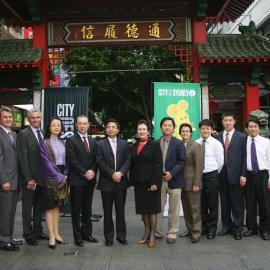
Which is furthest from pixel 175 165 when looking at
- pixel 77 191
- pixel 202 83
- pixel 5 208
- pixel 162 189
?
pixel 202 83

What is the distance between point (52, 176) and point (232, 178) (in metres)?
2.74

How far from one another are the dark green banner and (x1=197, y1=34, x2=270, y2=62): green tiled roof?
9.12ft

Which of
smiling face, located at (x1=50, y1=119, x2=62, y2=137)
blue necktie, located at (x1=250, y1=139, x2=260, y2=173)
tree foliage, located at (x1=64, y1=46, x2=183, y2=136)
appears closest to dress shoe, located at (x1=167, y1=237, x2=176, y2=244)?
blue necktie, located at (x1=250, y1=139, x2=260, y2=173)

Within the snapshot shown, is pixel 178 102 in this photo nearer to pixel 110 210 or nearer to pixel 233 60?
pixel 233 60

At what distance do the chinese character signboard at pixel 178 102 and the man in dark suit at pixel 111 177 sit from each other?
8.84 feet

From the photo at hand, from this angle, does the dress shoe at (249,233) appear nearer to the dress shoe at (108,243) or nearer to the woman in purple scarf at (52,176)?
the dress shoe at (108,243)

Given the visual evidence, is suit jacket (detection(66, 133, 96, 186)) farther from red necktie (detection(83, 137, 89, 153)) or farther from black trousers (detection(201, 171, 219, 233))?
black trousers (detection(201, 171, 219, 233))

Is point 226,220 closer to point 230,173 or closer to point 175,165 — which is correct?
point 230,173

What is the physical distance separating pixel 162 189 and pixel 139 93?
1842 cm

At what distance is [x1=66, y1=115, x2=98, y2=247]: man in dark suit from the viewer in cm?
643

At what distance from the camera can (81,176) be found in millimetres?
6406

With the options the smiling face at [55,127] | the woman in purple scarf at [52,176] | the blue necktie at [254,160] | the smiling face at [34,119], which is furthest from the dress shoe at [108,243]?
the blue necktie at [254,160]

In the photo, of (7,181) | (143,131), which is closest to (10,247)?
(7,181)

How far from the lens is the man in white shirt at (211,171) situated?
22.7 ft
